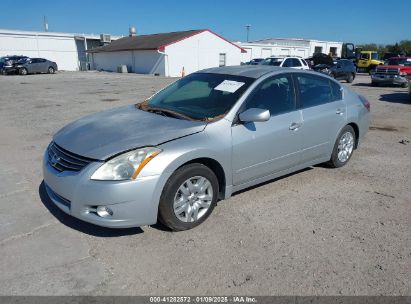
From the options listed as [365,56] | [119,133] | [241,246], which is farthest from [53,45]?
[241,246]

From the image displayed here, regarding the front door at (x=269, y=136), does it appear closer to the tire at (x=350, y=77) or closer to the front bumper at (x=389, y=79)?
the front bumper at (x=389, y=79)

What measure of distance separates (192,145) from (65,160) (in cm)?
122

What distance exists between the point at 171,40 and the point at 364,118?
32291 millimetres

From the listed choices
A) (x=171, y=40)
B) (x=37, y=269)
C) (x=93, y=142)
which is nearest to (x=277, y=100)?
(x=93, y=142)

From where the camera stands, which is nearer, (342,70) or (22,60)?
(342,70)

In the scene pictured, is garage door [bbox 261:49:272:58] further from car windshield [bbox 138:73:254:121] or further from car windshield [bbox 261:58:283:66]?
car windshield [bbox 138:73:254:121]

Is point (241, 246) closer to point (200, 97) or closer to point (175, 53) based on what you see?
point (200, 97)

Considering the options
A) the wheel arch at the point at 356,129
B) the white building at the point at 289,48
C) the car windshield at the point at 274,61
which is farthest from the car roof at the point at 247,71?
the white building at the point at 289,48

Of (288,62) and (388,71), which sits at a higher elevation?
(288,62)

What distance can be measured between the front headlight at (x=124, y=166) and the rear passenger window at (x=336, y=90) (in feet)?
10.6

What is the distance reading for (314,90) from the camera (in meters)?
4.91

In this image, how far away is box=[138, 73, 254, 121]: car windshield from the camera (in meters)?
3.96

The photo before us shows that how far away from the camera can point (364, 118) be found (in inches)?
229

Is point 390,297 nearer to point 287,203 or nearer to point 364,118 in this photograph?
point 287,203
